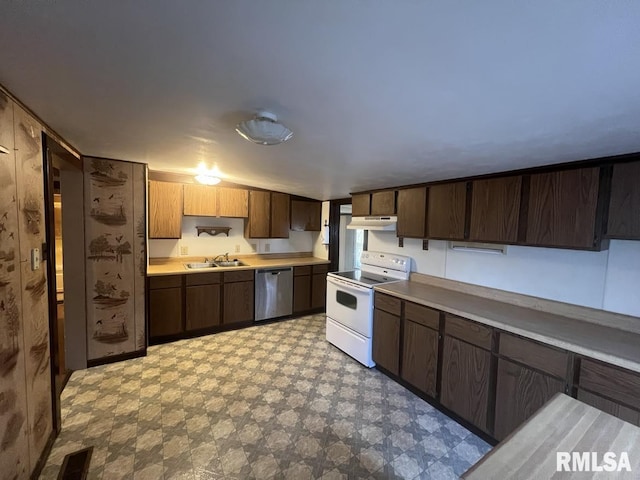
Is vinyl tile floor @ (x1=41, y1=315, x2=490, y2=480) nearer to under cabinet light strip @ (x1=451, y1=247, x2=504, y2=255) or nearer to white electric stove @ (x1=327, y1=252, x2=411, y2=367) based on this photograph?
white electric stove @ (x1=327, y1=252, x2=411, y2=367)

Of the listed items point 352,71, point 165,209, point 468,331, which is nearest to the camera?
point 352,71

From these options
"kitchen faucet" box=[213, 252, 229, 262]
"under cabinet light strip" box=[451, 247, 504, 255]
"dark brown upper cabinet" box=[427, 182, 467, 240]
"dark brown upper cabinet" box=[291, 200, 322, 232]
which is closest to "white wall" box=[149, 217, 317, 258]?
"kitchen faucet" box=[213, 252, 229, 262]

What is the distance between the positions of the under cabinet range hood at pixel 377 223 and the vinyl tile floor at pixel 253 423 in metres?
1.55

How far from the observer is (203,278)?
3.60 metres

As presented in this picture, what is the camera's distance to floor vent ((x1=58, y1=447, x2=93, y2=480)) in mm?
1630

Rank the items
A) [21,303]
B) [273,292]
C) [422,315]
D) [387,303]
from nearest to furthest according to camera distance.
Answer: [21,303] < [422,315] < [387,303] < [273,292]

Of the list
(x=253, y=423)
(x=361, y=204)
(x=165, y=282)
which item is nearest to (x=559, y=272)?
(x=361, y=204)

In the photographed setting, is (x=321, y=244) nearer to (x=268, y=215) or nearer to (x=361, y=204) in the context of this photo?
(x=268, y=215)

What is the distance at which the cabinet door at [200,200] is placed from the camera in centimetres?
372

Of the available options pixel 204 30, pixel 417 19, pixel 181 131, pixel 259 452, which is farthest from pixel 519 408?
pixel 181 131

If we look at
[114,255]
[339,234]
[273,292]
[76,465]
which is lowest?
[76,465]

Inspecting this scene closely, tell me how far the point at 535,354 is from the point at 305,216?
143 inches

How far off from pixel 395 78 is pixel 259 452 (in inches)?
89.9

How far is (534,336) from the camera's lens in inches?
68.4
